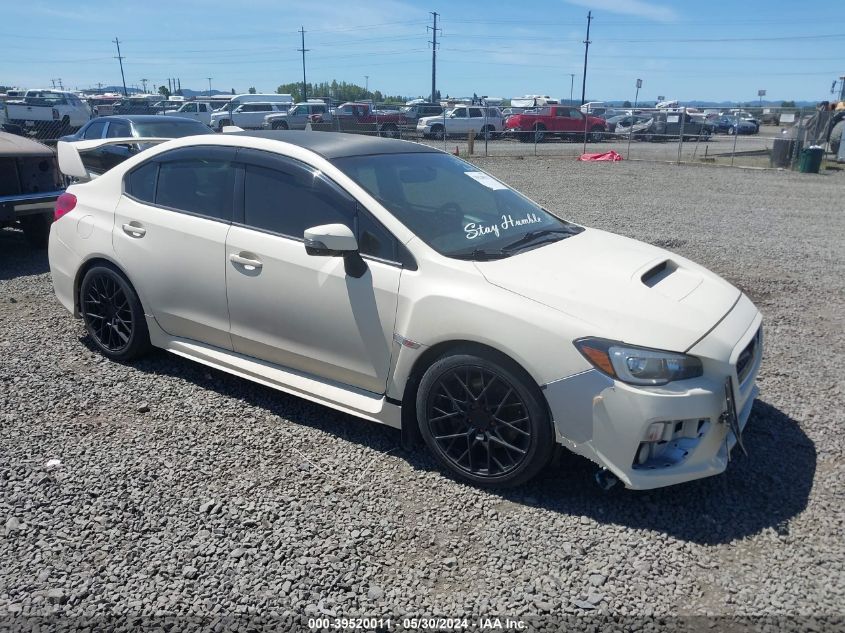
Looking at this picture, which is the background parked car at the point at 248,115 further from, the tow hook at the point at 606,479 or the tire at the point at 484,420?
the tow hook at the point at 606,479

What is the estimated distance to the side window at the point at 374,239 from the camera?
357cm

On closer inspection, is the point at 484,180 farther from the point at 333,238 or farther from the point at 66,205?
the point at 66,205

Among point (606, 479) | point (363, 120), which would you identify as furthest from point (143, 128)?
point (363, 120)

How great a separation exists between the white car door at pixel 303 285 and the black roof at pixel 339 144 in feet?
0.60

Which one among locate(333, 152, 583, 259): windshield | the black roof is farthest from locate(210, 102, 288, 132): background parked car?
locate(333, 152, 583, 259): windshield

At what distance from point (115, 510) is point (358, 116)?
29.6 metres

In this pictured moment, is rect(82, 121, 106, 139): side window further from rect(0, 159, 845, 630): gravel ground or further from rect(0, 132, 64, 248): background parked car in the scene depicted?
rect(0, 159, 845, 630): gravel ground

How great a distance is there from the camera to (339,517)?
10.5 ft

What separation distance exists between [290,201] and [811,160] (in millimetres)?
20108

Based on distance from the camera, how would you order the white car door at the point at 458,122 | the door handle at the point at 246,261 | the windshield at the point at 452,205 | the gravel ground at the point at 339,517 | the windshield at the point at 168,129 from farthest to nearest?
the white car door at the point at 458,122
the windshield at the point at 168,129
the door handle at the point at 246,261
the windshield at the point at 452,205
the gravel ground at the point at 339,517

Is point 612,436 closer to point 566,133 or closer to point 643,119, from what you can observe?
point 566,133

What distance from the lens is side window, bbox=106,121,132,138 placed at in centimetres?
1124

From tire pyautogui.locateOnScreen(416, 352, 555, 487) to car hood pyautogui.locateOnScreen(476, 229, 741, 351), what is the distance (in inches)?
16.0

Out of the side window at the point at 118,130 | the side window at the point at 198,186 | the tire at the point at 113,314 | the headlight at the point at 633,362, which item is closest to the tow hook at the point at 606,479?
the headlight at the point at 633,362
